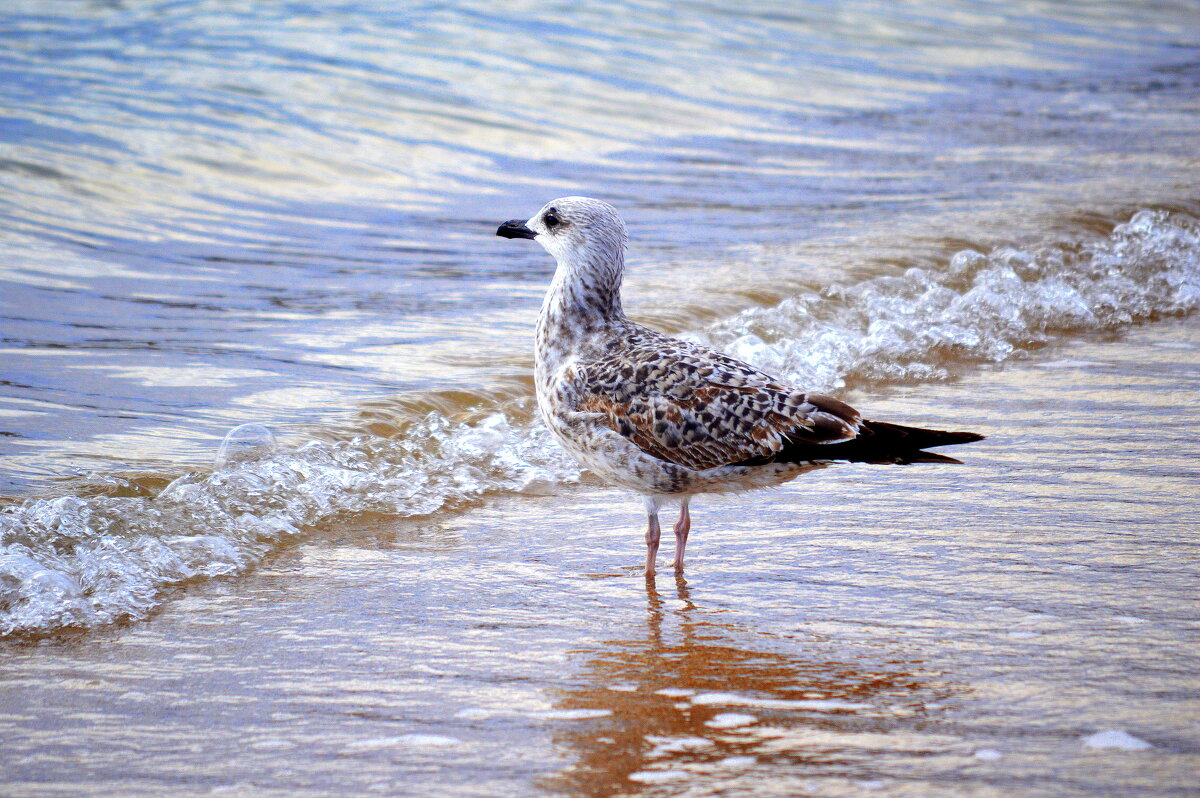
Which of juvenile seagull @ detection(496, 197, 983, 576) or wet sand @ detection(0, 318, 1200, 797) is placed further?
juvenile seagull @ detection(496, 197, 983, 576)

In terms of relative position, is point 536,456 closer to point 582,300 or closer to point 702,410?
point 582,300

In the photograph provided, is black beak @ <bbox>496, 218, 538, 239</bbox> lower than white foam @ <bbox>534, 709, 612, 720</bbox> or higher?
higher

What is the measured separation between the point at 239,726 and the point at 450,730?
566 millimetres

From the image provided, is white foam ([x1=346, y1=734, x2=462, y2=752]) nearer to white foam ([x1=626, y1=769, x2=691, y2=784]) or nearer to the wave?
white foam ([x1=626, y1=769, x2=691, y2=784])

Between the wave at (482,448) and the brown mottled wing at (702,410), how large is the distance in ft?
3.94

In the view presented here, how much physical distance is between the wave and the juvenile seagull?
Answer: 102 cm

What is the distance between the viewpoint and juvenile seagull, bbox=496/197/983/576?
14.7 ft

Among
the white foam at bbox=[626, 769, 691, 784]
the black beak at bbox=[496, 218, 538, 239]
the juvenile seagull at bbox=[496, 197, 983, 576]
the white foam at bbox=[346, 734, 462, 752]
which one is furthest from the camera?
the black beak at bbox=[496, 218, 538, 239]

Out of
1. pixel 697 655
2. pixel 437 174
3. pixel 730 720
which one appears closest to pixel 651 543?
pixel 697 655

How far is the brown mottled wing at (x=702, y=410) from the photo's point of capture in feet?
14.9

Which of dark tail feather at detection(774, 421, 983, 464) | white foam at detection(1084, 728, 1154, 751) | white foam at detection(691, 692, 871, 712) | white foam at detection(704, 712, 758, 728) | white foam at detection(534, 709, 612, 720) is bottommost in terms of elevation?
white foam at detection(534, 709, 612, 720)

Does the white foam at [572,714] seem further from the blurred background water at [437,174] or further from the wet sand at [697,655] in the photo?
the blurred background water at [437,174]

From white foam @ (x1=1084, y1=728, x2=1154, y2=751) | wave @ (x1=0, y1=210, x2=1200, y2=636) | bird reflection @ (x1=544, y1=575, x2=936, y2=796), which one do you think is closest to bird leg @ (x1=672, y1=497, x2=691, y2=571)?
bird reflection @ (x1=544, y1=575, x2=936, y2=796)

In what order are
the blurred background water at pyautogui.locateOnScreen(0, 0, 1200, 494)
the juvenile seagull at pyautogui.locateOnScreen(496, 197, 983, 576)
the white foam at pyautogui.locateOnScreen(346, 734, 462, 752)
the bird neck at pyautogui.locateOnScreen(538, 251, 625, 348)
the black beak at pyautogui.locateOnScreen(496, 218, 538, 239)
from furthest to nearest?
the blurred background water at pyautogui.locateOnScreen(0, 0, 1200, 494), the black beak at pyautogui.locateOnScreen(496, 218, 538, 239), the bird neck at pyautogui.locateOnScreen(538, 251, 625, 348), the juvenile seagull at pyautogui.locateOnScreen(496, 197, 983, 576), the white foam at pyautogui.locateOnScreen(346, 734, 462, 752)
